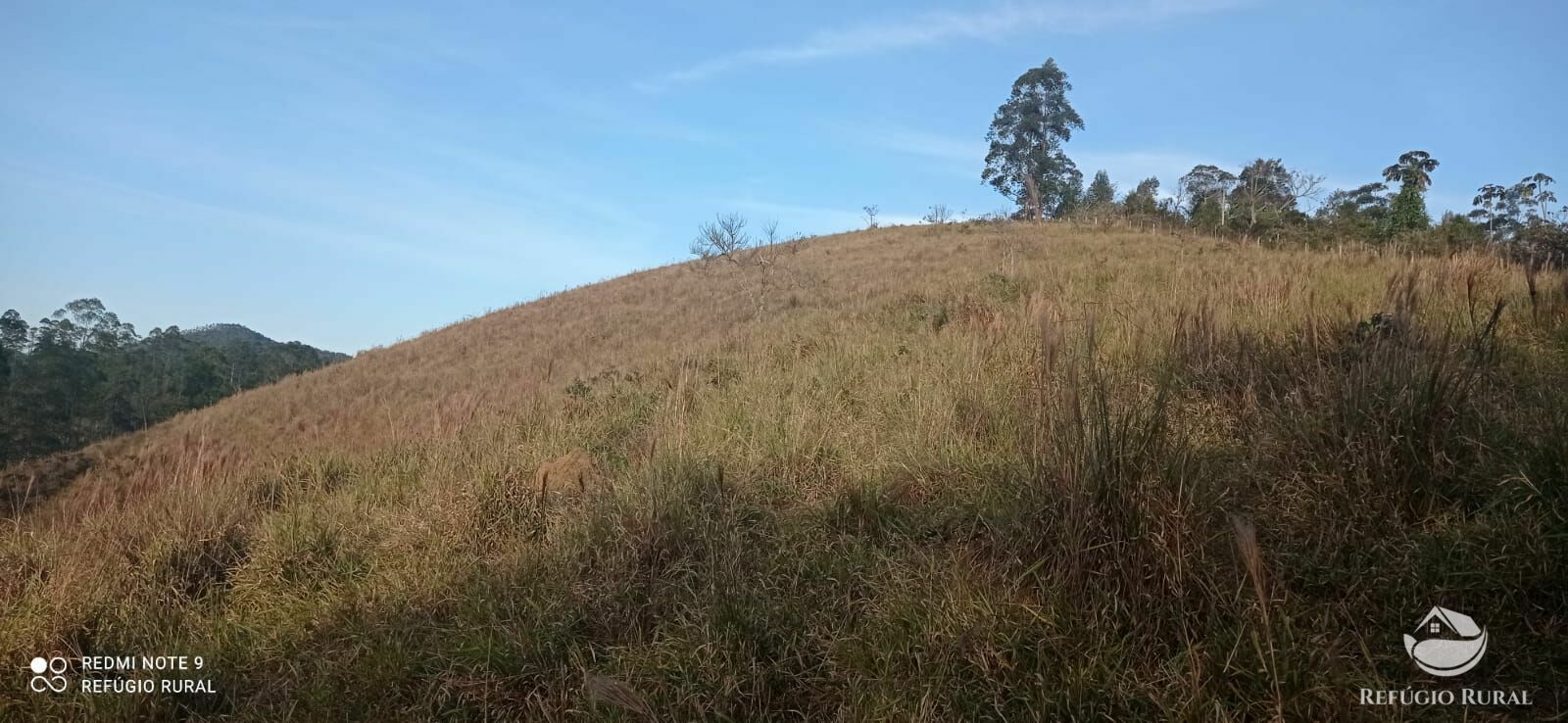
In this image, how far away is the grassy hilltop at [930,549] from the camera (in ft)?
6.70

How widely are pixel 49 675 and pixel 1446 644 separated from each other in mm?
5050

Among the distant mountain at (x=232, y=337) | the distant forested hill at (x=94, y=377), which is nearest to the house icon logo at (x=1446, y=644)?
the distant forested hill at (x=94, y=377)

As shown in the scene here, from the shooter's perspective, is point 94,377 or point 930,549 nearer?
point 930,549

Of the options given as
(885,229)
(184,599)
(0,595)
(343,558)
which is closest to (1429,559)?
(343,558)

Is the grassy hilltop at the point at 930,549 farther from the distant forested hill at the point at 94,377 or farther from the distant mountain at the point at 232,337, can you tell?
the distant mountain at the point at 232,337

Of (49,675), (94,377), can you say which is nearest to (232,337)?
(94,377)

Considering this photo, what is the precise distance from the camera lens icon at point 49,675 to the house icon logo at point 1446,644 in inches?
189

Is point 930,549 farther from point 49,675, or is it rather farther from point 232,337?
point 232,337

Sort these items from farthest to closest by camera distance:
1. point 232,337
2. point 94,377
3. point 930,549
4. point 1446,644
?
1. point 232,337
2. point 94,377
3. point 930,549
4. point 1446,644

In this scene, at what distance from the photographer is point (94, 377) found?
24094 millimetres

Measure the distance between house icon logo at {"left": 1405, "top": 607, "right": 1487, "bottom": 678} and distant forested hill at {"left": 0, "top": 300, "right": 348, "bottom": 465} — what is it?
1864 cm

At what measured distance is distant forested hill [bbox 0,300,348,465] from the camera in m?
18.4

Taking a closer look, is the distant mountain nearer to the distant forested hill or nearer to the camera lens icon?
the distant forested hill

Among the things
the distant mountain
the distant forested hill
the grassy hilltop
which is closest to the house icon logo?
the grassy hilltop
